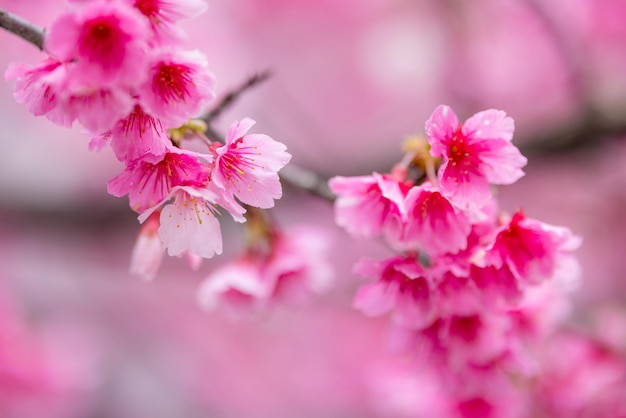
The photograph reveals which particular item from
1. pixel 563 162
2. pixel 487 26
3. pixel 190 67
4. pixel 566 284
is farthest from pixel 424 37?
pixel 190 67

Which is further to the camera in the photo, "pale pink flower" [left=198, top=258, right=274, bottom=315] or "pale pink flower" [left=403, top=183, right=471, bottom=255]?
"pale pink flower" [left=198, top=258, right=274, bottom=315]

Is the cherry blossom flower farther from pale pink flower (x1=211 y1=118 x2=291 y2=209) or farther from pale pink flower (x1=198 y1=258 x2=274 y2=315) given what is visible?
pale pink flower (x1=198 y1=258 x2=274 y2=315)

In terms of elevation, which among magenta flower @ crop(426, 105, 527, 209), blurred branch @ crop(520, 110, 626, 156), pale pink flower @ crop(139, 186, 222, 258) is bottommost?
pale pink flower @ crop(139, 186, 222, 258)

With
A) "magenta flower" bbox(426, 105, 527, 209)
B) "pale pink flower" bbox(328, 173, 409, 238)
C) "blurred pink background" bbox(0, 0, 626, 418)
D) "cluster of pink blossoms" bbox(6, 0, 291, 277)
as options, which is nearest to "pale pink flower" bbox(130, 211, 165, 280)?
"cluster of pink blossoms" bbox(6, 0, 291, 277)

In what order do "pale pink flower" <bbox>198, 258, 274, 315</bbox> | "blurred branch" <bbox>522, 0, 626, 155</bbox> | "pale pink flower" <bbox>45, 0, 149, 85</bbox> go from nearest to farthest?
1. "pale pink flower" <bbox>45, 0, 149, 85</bbox>
2. "pale pink flower" <bbox>198, 258, 274, 315</bbox>
3. "blurred branch" <bbox>522, 0, 626, 155</bbox>

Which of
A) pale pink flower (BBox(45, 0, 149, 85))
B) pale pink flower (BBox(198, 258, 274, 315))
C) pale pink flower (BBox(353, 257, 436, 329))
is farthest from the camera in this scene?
pale pink flower (BBox(198, 258, 274, 315))

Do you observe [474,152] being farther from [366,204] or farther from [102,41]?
[102,41]

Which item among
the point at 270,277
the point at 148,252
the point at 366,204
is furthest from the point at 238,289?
the point at 366,204

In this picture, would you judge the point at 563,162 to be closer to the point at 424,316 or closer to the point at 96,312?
the point at 424,316
